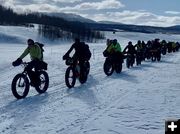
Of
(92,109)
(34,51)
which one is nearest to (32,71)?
(34,51)

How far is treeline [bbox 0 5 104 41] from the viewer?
133m

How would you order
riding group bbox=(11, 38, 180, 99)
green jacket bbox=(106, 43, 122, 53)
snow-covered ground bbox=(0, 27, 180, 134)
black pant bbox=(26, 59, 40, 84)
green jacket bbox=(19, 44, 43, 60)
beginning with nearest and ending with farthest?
snow-covered ground bbox=(0, 27, 180, 134) < riding group bbox=(11, 38, 180, 99) < black pant bbox=(26, 59, 40, 84) < green jacket bbox=(19, 44, 43, 60) < green jacket bbox=(106, 43, 122, 53)

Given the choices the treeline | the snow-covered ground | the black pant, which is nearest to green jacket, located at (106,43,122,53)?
the snow-covered ground

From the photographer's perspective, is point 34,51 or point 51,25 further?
point 51,25

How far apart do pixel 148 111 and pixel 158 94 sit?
10.0ft

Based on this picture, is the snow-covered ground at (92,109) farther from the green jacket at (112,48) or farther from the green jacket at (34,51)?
the green jacket at (112,48)

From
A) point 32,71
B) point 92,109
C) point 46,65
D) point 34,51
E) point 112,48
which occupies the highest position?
point 34,51

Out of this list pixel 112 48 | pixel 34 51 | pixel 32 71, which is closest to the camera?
pixel 32 71

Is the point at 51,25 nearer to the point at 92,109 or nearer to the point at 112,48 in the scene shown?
the point at 112,48

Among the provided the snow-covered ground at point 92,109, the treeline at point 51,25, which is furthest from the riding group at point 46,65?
the treeline at point 51,25

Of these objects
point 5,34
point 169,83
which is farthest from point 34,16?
point 169,83

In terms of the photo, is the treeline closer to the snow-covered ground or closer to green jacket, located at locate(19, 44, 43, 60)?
the snow-covered ground

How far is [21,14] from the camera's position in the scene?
17738 centimetres

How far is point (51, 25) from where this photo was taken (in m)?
154
